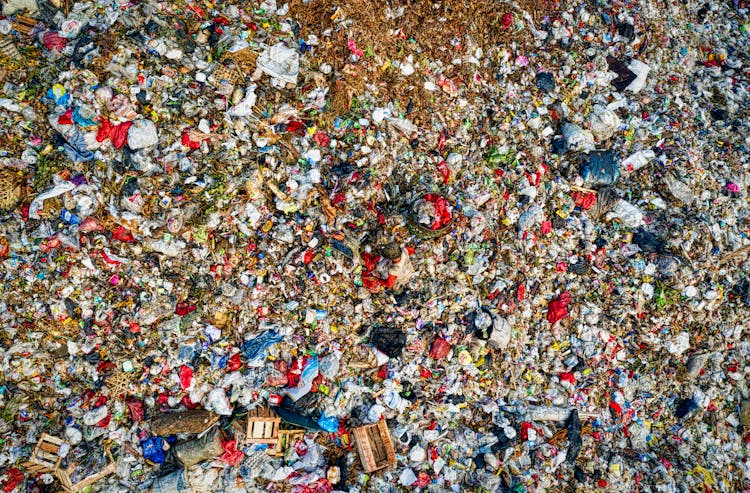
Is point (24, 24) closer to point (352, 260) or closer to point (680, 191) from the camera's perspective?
point (352, 260)

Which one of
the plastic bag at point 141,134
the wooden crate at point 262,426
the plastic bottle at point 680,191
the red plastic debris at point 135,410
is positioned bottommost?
the wooden crate at point 262,426

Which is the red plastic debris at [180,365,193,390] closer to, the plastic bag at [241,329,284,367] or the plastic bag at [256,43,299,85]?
the plastic bag at [241,329,284,367]

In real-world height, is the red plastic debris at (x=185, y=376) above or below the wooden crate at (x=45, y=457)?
above

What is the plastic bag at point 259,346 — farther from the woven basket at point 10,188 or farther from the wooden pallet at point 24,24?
the wooden pallet at point 24,24

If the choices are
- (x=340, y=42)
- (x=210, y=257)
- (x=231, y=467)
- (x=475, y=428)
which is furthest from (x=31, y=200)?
(x=475, y=428)

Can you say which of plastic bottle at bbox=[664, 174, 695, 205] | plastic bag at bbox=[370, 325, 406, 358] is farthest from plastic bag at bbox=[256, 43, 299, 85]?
plastic bottle at bbox=[664, 174, 695, 205]

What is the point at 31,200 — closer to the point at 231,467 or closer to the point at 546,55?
the point at 231,467

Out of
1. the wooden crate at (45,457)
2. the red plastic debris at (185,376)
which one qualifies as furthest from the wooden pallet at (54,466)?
the red plastic debris at (185,376)
